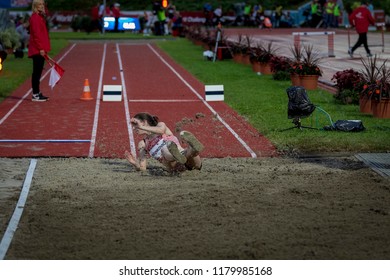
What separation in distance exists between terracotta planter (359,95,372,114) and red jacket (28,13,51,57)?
727 centimetres

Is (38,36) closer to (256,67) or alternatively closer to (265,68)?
(265,68)

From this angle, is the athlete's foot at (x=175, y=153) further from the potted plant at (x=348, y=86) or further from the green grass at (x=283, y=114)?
the potted plant at (x=348, y=86)

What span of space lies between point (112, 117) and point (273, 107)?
3639 millimetres

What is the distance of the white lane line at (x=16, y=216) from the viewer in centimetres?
901

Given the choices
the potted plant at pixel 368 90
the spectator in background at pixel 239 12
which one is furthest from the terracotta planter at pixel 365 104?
the spectator in background at pixel 239 12

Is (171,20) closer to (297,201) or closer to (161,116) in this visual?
(161,116)

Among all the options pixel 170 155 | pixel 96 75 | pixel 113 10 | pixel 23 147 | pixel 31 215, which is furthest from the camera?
pixel 113 10

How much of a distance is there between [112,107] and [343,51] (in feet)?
71.9

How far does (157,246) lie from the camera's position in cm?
891

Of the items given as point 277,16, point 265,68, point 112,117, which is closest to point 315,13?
point 277,16

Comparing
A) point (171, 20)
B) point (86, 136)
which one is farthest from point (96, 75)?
point (171, 20)

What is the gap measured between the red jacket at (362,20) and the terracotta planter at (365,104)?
1660cm

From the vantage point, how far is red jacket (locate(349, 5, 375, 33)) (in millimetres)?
35500

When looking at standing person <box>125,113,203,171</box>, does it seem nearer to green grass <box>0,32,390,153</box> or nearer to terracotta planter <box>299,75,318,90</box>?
green grass <box>0,32,390,153</box>
